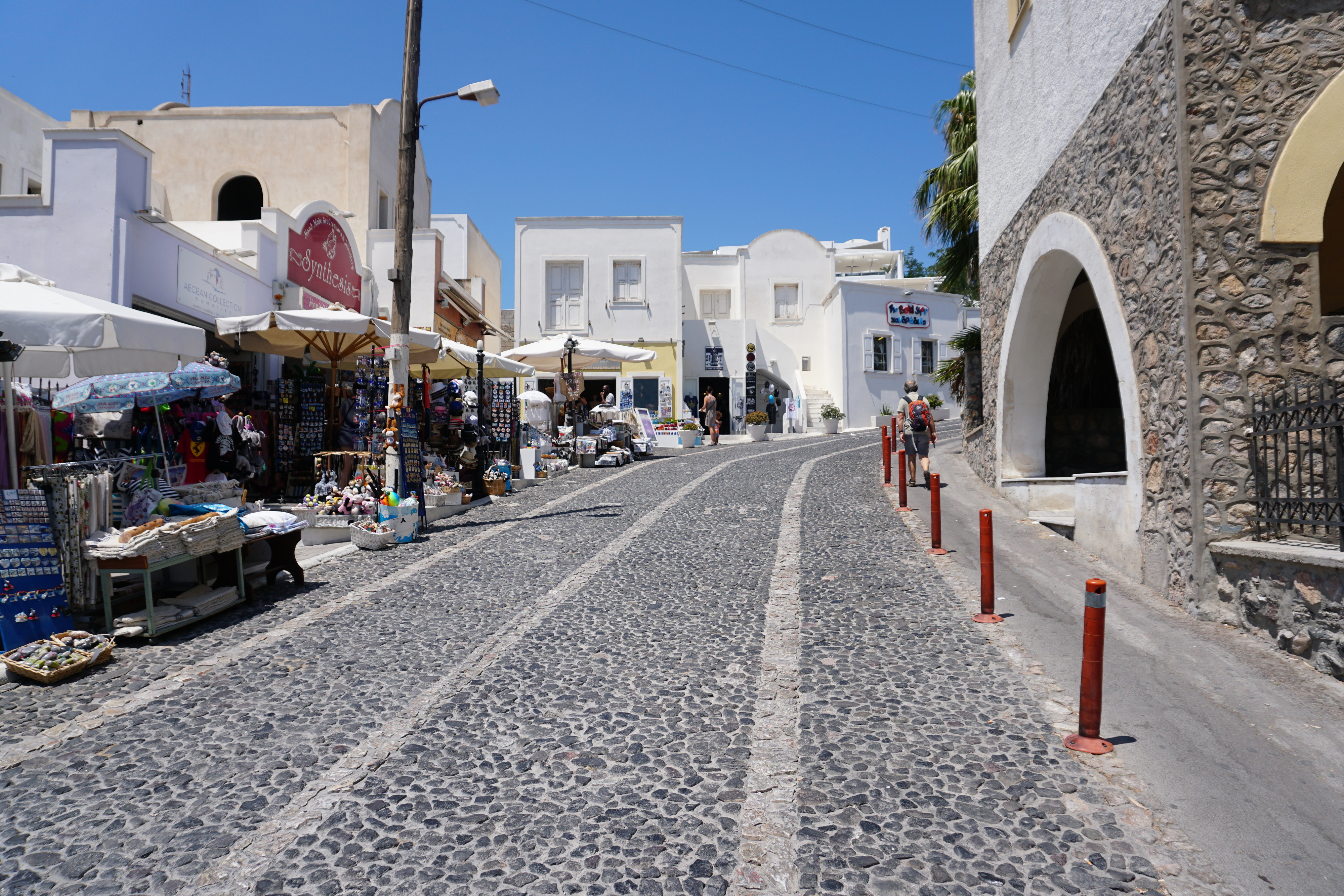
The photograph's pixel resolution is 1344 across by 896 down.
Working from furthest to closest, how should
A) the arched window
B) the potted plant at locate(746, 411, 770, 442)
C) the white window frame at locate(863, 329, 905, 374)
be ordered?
the white window frame at locate(863, 329, 905, 374), the potted plant at locate(746, 411, 770, 442), the arched window

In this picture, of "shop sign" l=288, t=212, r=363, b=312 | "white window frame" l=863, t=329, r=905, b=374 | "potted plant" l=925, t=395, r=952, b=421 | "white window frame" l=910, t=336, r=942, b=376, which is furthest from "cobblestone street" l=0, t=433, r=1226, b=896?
"white window frame" l=910, t=336, r=942, b=376

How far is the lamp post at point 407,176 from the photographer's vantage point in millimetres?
10367

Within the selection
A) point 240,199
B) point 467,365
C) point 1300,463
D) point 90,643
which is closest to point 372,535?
point 90,643

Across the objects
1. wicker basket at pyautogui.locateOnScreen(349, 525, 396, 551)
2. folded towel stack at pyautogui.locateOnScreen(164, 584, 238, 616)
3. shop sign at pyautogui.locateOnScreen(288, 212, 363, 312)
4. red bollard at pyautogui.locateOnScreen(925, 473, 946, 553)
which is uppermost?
shop sign at pyautogui.locateOnScreen(288, 212, 363, 312)

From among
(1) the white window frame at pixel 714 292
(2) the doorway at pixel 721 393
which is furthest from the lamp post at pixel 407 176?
(1) the white window frame at pixel 714 292

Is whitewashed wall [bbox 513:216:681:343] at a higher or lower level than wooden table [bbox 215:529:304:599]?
higher

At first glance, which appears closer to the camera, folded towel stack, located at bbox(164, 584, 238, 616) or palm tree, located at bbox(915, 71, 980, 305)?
folded towel stack, located at bbox(164, 584, 238, 616)

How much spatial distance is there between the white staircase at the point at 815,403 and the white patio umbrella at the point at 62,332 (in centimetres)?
2700

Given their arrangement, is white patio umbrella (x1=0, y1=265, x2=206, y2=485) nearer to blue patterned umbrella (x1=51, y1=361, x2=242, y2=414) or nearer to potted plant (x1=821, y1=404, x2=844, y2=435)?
blue patterned umbrella (x1=51, y1=361, x2=242, y2=414)

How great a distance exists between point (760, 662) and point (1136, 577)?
Result: 4027mm

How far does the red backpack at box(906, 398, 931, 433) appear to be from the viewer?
1220cm

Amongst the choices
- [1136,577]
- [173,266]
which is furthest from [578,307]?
[1136,577]

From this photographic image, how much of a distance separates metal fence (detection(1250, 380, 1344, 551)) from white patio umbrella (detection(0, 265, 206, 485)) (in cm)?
841

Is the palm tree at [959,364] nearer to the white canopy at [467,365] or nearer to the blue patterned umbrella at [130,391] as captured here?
the white canopy at [467,365]
